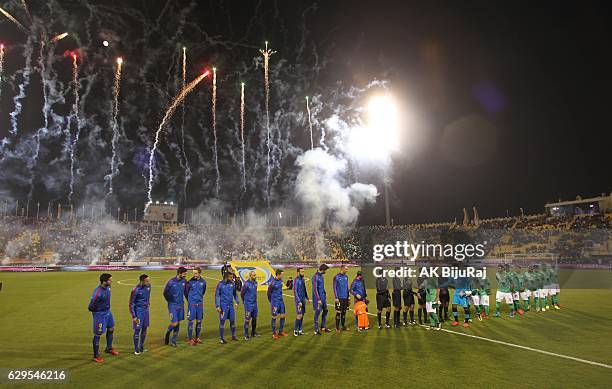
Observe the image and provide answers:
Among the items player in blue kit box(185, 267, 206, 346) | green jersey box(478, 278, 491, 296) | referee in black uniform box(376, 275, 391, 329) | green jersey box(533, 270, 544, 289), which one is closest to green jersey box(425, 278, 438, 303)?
referee in black uniform box(376, 275, 391, 329)

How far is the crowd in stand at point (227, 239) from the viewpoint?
182 ft

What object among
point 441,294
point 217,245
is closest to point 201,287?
point 441,294

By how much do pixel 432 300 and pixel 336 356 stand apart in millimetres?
6108

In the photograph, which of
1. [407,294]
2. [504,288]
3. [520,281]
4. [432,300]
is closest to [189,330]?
[407,294]

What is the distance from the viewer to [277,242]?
86.1 meters

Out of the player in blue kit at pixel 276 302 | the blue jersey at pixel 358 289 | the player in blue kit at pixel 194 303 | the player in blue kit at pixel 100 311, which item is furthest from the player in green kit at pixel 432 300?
the player in blue kit at pixel 100 311

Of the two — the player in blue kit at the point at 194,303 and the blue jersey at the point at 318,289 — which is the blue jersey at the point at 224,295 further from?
the blue jersey at the point at 318,289

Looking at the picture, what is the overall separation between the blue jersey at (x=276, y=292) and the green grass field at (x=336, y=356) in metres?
1.27

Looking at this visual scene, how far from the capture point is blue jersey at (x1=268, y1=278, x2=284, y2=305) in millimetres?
13273

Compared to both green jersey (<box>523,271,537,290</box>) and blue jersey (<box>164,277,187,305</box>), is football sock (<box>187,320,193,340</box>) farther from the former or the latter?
green jersey (<box>523,271,537,290</box>)

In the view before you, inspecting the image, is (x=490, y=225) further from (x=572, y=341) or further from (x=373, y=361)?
(x=373, y=361)

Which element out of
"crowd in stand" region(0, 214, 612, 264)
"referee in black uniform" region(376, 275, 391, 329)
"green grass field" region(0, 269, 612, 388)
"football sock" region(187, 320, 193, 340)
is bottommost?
"green grass field" region(0, 269, 612, 388)

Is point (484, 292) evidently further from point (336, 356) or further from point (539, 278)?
point (336, 356)

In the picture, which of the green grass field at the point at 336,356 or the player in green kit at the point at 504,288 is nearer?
the green grass field at the point at 336,356
